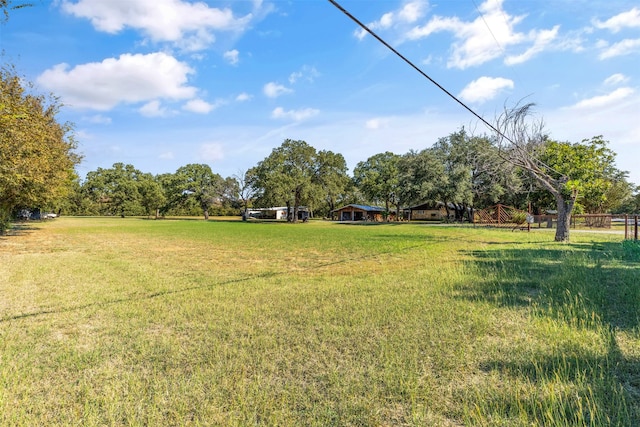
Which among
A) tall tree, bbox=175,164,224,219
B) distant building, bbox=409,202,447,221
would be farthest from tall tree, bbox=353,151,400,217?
tall tree, bbox=175,164,224,219

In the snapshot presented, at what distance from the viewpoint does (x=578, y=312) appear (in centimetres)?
491

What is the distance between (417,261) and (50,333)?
30.2ft

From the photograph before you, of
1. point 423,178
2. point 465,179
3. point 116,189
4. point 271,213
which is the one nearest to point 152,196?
point 116,189

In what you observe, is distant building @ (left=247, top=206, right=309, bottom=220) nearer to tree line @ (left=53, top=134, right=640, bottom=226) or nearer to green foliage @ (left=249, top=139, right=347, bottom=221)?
tree line @ (left=53, top=134, right=640, bottom=226)

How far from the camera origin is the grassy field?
2.66 meters

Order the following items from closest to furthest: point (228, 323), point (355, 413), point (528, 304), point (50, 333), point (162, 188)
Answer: point (355, 413)
point (50, 333)
point (228, 323)
point (528, 304)
point (162, 188)

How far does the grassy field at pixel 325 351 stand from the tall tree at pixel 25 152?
810cm

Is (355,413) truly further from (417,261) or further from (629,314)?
(417,261)

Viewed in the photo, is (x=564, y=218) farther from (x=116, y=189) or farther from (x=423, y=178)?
(x=116, y=189)

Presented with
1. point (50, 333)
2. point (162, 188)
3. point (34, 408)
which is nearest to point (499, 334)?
point (34, 408)

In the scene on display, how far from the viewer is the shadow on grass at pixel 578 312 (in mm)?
2672

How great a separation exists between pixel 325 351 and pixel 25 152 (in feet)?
63.2

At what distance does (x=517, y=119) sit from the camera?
17344mm

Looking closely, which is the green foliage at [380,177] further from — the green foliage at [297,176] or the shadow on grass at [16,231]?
the shadow on grass at [16,231]
